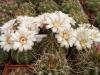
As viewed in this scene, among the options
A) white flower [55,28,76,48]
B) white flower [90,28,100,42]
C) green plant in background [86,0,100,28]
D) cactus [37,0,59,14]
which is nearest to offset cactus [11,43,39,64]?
white flower [55,28,76,48]

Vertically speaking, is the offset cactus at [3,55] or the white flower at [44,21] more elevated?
the white flower at [44,21]

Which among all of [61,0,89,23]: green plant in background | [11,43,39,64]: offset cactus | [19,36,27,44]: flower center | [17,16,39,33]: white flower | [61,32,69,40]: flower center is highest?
[61,0,89,23]: green plant in background

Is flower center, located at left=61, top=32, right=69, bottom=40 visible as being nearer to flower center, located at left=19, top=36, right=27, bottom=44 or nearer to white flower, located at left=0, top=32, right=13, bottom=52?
flower center, located at left=19, top=36, right=27, bottom=44

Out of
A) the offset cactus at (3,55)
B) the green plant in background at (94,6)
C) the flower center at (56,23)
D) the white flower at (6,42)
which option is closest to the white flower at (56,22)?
the flower center at (56,23)

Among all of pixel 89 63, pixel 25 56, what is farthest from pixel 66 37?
pixel 25 56

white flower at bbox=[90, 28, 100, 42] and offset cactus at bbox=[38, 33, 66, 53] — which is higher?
white flower at bbox=[90, 28, 100, 42]

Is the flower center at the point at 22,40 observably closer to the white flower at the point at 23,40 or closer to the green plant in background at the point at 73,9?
the white flower at the point at 23,40

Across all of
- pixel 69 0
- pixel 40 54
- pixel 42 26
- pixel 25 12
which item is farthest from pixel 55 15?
pixel 69 0
